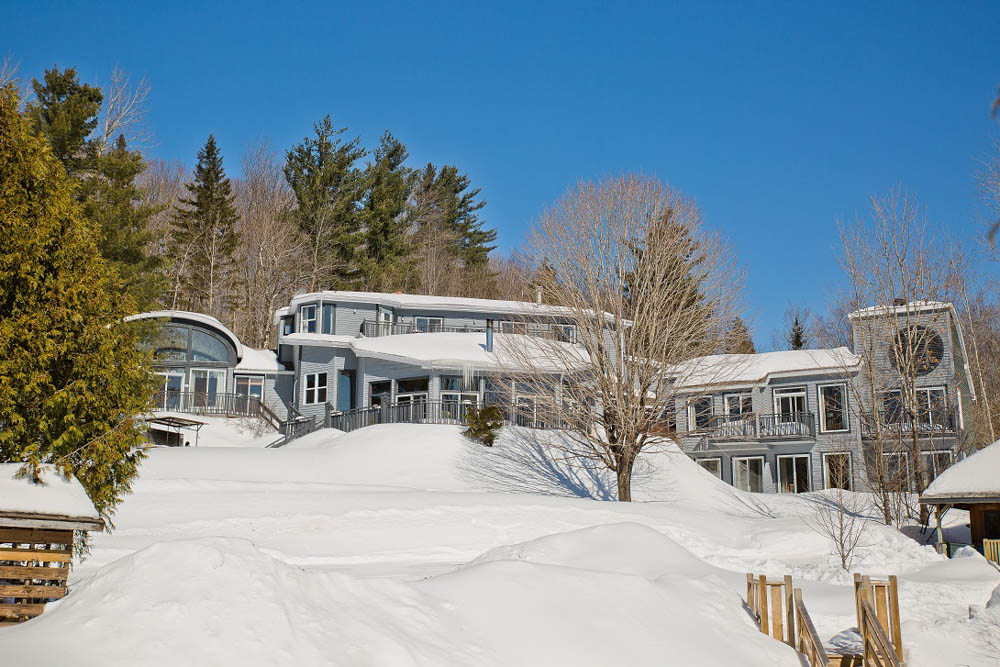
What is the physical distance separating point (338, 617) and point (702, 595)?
589 centimetres

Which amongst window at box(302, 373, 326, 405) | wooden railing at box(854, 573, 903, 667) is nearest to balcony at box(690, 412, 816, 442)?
window at box(302, 373, 326, 405)

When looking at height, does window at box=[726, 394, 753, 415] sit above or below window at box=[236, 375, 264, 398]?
below

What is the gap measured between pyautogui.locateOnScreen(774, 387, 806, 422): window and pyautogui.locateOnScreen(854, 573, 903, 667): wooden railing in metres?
26.1

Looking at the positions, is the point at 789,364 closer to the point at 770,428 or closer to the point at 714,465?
the point at 770,428

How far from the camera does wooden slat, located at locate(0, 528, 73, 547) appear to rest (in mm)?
9312

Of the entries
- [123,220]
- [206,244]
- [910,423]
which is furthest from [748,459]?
[206,244]

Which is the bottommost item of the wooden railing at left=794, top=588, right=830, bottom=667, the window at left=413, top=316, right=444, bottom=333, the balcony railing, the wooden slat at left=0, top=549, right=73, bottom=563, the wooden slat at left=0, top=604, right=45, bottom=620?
the wooden railing at left=794, top=588, right=830, bottom=667

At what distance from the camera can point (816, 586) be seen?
1589 centimetres

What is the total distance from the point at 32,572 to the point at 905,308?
27.5 meters

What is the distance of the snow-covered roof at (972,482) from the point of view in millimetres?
20266

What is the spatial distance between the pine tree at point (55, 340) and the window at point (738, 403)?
29197 millimetres

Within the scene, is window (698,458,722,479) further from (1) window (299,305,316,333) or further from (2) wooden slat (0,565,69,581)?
(2) wooden slat (0,565,69,581)

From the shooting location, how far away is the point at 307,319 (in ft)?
129

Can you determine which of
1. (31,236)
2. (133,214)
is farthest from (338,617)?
(133,214)
